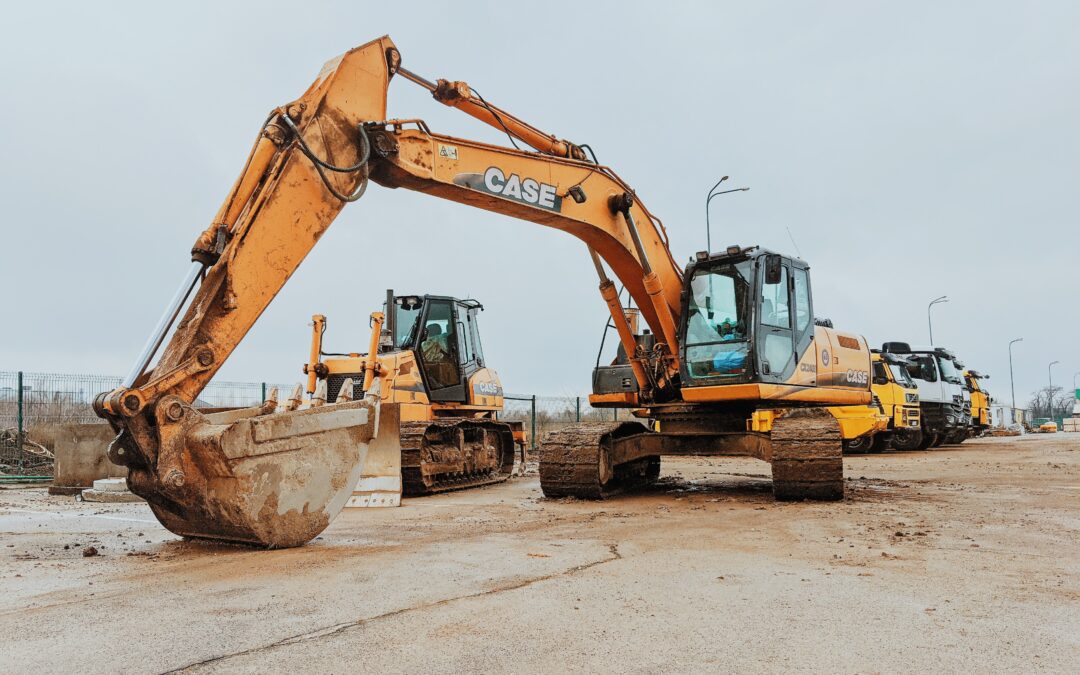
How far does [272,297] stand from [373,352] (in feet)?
16.1

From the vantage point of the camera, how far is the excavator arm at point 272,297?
486 centimetres

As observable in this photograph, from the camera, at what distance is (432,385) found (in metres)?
11.9

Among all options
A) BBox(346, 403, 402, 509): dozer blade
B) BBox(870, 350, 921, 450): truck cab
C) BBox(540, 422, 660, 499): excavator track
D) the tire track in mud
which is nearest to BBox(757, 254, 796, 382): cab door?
BBox(540, 422, 660, 499): excavator track

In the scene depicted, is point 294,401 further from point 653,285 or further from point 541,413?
point 541,413

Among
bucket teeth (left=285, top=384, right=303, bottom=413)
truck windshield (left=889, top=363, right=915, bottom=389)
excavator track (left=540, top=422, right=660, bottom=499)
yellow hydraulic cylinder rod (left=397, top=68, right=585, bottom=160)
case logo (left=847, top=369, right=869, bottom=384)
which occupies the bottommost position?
excavator track (left=540, top=422, right=660, bottom=499)

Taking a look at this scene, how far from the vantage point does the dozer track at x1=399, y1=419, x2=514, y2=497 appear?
1007 centimetres

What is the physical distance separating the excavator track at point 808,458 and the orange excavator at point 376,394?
0.02m

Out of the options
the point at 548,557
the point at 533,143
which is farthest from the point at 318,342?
the point at 548,557

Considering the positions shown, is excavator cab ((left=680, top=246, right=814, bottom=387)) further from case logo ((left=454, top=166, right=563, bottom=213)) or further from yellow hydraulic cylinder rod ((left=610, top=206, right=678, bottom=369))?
case logo ((left=454, top=166, right=563, bottom=213))

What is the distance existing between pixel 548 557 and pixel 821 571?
167cm

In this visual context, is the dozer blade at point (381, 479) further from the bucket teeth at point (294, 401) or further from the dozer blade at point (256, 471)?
the dozer blade at point (256, 471)

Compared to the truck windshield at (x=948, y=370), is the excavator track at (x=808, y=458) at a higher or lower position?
lower

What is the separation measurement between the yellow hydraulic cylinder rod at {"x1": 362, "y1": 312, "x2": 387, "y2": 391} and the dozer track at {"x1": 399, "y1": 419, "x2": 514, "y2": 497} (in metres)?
0.76

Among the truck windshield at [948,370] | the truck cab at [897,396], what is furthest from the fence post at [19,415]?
the truck windshield at [948,370]
